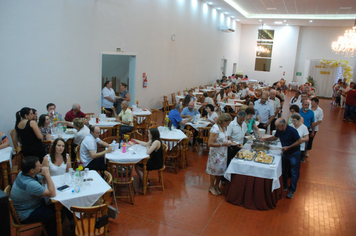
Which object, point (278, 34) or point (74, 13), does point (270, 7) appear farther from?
point (74, 13)

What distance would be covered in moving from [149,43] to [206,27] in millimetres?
6618

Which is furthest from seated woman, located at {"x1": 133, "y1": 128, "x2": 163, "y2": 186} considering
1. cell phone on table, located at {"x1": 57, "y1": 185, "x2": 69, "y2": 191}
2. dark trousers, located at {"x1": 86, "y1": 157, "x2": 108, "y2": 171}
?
cell phone on table, located at {"x1": 57, "y1": 185, "x2": 69, "y2": 191}

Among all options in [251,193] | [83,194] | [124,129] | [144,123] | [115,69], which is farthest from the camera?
[115,69]

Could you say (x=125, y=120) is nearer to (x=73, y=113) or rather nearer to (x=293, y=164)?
(x=73, y=113)

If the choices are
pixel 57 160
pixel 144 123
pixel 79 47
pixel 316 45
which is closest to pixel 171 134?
pixel 144 123

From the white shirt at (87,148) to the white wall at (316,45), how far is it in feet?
69.6

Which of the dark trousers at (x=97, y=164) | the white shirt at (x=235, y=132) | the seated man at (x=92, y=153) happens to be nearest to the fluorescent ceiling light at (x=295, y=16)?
the white shirt at (x=235, y=132)

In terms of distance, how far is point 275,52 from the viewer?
23031 millimetres

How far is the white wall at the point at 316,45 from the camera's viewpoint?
2128cm

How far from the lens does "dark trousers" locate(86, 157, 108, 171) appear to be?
489 centimetres

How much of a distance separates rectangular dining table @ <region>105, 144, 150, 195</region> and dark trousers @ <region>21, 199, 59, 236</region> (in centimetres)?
137

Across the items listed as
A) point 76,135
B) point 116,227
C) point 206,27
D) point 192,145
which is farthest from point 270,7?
point 116,227

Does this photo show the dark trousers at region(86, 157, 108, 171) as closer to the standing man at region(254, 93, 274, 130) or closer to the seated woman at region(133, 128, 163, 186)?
the seated woman at region(133, 128, 163, 186)

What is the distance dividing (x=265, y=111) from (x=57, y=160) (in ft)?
17.7
